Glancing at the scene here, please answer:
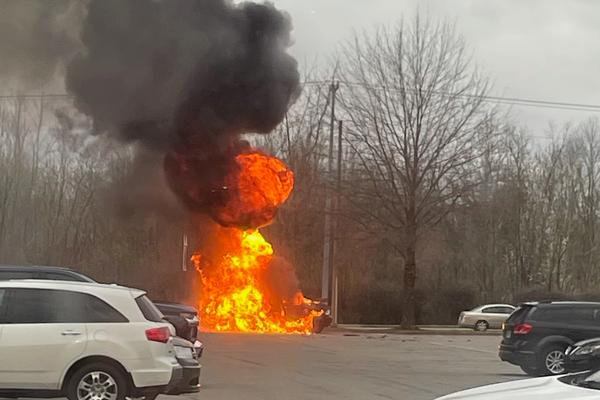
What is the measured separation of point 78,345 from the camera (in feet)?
30.4

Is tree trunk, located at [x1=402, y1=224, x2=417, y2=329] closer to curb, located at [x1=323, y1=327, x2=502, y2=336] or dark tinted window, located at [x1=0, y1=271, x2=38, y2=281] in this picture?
curb, located at [x1=323, y1=327, x2=502, y2=336]

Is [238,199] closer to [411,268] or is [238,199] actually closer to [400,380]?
[411,268]

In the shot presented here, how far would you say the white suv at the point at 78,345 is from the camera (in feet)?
30.1

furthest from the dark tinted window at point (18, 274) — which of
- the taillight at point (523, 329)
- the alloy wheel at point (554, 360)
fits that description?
the alloy wheel at point (554, 360)

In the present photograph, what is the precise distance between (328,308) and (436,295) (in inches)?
517

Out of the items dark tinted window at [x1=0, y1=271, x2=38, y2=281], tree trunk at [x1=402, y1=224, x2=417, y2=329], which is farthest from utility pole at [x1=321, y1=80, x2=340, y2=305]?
dark tinted window at [x1=0, y1=271, x2=38, y2=281]

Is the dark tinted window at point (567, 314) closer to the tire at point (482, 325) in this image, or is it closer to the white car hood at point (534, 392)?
the white car hood at point (534, 392)

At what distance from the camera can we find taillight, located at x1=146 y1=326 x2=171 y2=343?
31.1ft

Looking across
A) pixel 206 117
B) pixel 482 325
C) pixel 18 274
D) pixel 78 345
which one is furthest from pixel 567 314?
pixel 482 325

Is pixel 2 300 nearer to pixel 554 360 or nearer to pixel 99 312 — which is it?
pixel 99 312

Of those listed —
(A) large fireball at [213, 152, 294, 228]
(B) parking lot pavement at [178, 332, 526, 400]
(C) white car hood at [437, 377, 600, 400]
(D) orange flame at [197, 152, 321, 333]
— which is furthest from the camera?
(D) orange flame at [197, 152, 321, 333]

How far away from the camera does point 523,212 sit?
50625mm

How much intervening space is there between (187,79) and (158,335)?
20.5 meters

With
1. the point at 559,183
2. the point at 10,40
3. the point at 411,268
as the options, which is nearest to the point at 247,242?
the point at 411,268
